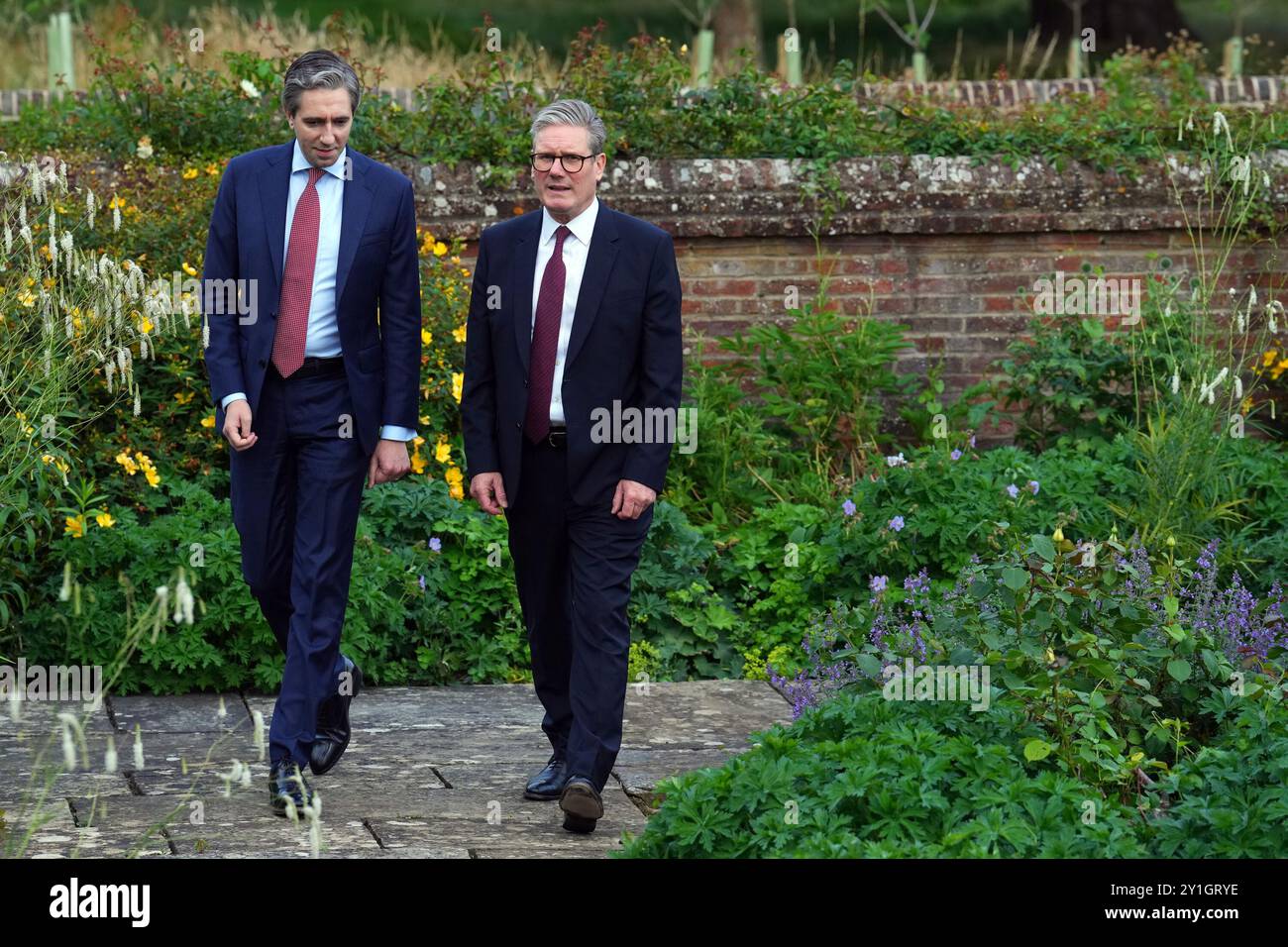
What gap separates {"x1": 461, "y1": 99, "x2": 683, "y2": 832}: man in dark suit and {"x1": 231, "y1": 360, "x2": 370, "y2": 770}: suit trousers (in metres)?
0.40

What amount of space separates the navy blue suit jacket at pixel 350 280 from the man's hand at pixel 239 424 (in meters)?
0.06

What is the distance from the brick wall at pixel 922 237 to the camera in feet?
28.6

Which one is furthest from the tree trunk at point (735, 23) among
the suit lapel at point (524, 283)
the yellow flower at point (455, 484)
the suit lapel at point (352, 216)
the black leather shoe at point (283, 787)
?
the black leather shoe at point (283, 787)

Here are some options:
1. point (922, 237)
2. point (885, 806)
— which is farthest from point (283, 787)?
point (922, 237)

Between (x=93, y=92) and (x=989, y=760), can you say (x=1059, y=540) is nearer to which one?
(x=989, y=760)

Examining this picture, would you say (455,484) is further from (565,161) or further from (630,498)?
(565,161)

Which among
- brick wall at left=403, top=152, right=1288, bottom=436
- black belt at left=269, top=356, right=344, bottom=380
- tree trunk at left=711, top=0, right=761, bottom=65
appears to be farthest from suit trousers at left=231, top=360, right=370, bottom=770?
tree trunk at left=711, top=0, right=761, bottom=65

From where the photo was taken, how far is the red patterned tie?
A: 5105 millimetres

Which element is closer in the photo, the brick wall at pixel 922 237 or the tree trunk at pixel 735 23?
the brick wall at pixel 922 237

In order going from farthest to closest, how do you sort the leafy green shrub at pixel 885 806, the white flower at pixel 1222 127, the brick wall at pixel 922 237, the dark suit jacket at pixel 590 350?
the brick wall at pixel 922 237 → the white flower at pixel 1222 127 → the dark suit jacket at pixel 590 350 → the leafy green shrub at pixel 885 806

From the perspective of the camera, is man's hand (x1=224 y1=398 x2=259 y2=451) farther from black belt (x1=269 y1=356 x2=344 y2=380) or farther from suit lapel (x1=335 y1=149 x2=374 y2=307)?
suit lapel (x1=335 y1=149 x2=374 y2=307)

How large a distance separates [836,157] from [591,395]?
4.29 meters

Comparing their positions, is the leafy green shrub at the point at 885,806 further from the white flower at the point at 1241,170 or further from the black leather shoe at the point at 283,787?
the white flower at the point at 1241,170

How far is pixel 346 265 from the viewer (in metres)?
5.16
